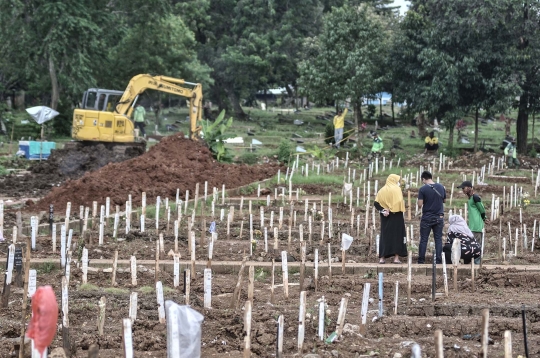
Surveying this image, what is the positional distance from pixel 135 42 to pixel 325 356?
1329 inches

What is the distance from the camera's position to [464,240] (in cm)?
1250

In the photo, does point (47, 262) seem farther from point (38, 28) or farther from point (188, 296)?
point (38, 28)

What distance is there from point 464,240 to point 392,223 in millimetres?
1070

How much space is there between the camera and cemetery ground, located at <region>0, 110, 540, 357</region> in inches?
326

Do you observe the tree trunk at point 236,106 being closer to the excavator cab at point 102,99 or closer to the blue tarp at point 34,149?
the excavator cab at point 102,99

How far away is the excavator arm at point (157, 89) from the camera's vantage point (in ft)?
94.1

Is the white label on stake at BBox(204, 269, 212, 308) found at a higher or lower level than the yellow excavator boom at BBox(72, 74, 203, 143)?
lower

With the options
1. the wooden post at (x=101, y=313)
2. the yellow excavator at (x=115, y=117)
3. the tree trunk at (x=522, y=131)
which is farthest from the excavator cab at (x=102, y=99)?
the wooden post at (x=101, y=313)

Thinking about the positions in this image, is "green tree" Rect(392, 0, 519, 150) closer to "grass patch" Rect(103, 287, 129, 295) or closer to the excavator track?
the excavator track

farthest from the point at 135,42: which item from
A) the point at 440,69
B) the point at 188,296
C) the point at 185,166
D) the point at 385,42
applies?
the point at 188,296

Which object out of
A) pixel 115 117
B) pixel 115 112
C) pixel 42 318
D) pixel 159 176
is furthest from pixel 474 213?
pixel 115 112

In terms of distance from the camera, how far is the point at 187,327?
6.37m

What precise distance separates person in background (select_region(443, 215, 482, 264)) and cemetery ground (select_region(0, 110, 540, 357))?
381 millimetres

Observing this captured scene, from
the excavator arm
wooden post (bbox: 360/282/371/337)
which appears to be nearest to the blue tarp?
the excavator arm
